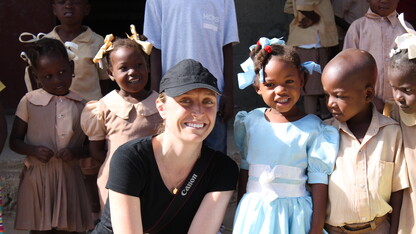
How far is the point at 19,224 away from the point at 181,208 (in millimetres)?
1212

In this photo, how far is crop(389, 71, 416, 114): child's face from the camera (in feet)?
10.00

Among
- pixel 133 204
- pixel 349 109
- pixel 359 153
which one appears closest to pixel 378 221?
pixel 359 153

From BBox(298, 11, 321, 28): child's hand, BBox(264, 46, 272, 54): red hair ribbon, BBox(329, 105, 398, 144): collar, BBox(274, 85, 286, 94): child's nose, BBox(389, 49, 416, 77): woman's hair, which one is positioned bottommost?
BBox(329, 105, 398, 144): collar

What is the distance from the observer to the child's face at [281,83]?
318 centimetres

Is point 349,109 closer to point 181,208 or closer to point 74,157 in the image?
point 181,208

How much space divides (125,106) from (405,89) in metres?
1.51

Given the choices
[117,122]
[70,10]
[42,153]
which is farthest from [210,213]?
[70,10]

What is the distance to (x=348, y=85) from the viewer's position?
309cm

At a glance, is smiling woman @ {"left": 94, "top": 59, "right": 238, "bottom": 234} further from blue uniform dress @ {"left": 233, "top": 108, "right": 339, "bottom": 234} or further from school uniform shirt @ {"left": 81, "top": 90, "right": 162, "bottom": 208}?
school uniform shirt @ {"left": 81, "top": 90, "right": 162, "bottom": 208}

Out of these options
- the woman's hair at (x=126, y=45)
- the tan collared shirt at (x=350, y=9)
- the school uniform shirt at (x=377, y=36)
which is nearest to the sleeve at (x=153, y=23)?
the woman's hair at (x=126, y=45)

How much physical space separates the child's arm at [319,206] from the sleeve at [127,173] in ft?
2.71

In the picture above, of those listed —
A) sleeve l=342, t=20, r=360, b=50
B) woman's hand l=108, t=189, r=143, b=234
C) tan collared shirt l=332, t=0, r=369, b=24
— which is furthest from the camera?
tan collared shirt l=332, t=0, r=369, b=24

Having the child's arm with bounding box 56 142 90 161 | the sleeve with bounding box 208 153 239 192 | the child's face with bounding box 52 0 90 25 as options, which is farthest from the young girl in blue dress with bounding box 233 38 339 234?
the child's face with bounding box 52 0 90 25

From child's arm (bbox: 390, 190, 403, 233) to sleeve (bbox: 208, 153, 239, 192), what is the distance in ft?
2.52
